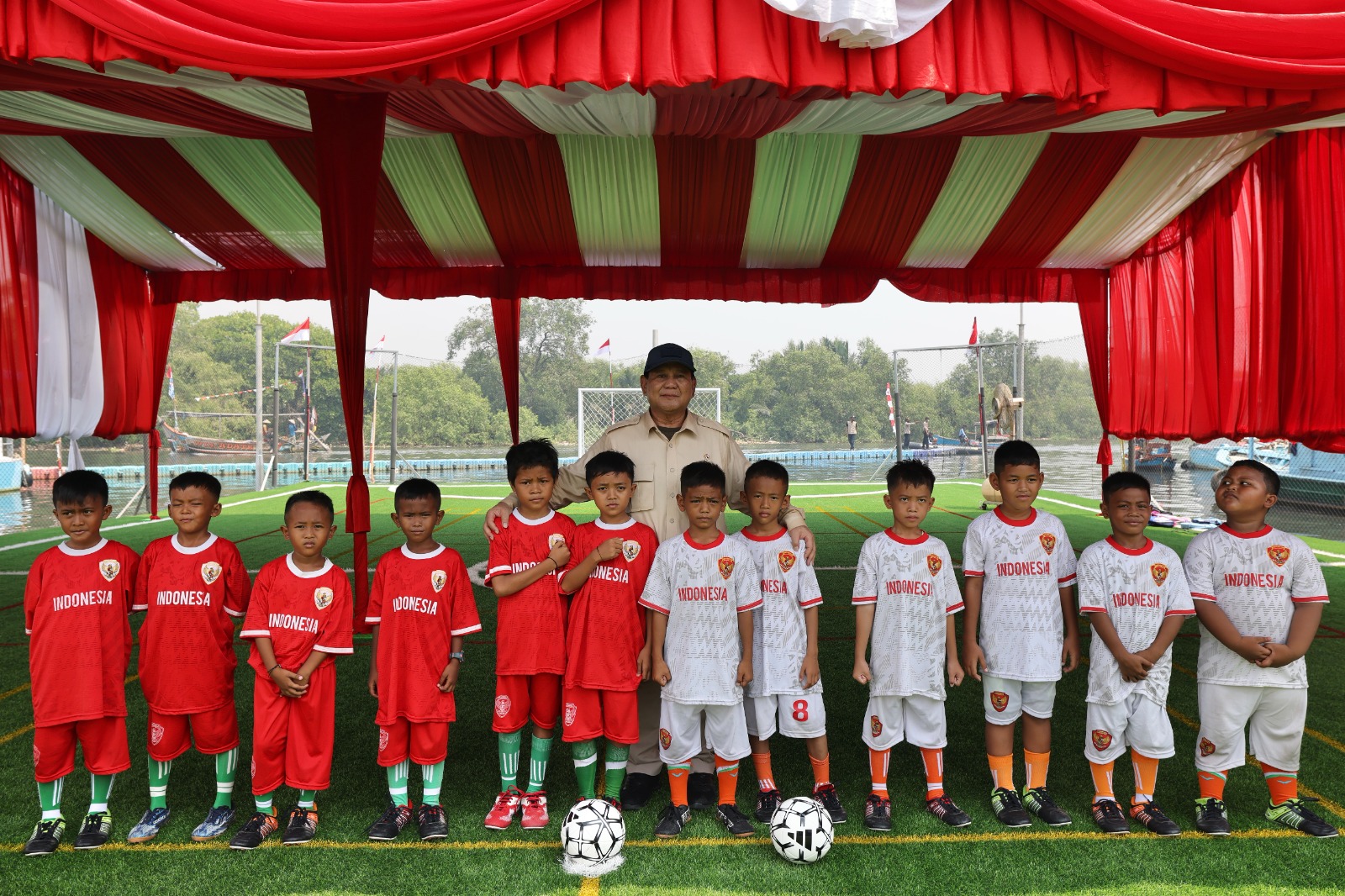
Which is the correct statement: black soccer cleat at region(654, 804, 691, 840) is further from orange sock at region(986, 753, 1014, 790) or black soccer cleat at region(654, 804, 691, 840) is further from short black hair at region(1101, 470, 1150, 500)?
short black hair at region(1101, 470, 1150, 500)

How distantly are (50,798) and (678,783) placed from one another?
209 cm

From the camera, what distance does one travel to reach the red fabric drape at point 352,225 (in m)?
3.86

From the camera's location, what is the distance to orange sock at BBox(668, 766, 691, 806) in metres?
2.90

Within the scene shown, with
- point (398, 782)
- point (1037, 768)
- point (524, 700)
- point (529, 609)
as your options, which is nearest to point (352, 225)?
point (529, 609)

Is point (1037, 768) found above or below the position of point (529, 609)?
below

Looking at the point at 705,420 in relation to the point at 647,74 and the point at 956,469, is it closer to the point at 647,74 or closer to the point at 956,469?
the point at 647,74

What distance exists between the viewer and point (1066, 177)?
616 cm

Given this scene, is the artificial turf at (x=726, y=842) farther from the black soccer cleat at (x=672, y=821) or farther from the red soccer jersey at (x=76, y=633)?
the red soccer jersey at (x=76, y=633)

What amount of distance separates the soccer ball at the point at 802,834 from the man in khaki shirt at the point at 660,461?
0.47 m

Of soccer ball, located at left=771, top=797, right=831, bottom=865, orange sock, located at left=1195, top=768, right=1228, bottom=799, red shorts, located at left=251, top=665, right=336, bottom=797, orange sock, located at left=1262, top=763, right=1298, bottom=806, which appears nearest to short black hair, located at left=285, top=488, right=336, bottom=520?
red shorts, located at left=251, top=665, right=336, bottom=797

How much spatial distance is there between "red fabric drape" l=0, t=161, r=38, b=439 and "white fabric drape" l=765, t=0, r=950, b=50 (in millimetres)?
5930

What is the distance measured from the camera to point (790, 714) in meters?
2.88

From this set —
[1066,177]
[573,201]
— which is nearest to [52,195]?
[573,201]

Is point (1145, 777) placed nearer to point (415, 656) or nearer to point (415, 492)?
point (415, 656)
